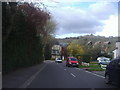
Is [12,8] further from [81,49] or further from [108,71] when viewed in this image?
[81,49]

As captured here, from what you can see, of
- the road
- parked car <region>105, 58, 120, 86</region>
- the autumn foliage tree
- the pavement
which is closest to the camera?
parked car <region>105, 58, 120, 86</region>

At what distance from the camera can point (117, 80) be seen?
48.4 feet

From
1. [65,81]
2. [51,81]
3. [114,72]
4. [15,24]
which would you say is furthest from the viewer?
[15,24]

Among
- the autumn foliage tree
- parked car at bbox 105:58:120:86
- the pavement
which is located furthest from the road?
the autumn foliage tree

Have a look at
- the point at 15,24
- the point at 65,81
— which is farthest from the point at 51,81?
the point at 15,24

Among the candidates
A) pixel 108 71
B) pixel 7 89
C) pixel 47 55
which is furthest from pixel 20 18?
pixel 47 55

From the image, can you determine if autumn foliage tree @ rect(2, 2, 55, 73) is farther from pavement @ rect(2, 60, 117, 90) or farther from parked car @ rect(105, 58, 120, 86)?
parked car @ rect(105, 58, 120, 86)

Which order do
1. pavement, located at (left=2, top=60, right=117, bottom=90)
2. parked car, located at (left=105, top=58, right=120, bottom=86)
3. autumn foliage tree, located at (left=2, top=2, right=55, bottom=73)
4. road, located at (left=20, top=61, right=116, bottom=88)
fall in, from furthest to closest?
autumn foliage tree, located at (left=2, top=2, right=55, bottom=73), road, located at (left=20, top=61, right=116, bottom=88), pavement, located at (left=2, top=60, right=117, bottom=90), parked car, located at (left=105, top=58, right=120, bottom=86)

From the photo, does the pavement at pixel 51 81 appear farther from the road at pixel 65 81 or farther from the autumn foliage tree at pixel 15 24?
the autumn foliage tree at pixel 15 24

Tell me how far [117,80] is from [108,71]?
2.08 m

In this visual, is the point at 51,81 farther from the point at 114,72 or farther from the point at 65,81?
the point at 114,72

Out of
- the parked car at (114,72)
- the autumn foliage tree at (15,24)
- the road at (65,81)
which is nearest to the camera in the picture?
the parked car at (114,72)

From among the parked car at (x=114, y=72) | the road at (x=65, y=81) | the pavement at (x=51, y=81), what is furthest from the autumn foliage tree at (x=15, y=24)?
the parked car at (x=114, y=72)

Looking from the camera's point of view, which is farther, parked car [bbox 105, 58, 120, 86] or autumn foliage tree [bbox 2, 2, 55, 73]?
autumn foliage tree [bbox 2, 2, 55, 73]
